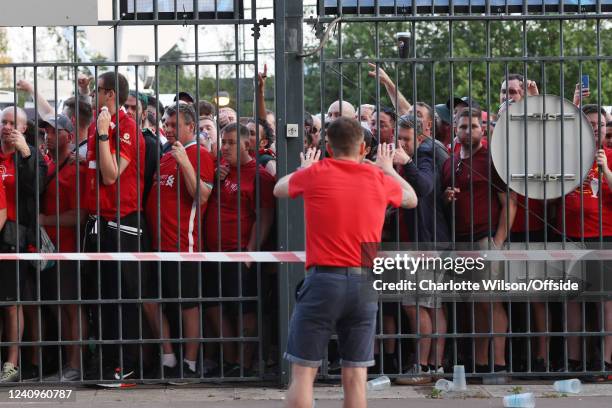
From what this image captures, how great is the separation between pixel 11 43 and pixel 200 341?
25.0 meters

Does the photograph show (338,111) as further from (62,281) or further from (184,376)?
(62,281)

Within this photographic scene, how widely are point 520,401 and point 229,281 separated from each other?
89.1 inches

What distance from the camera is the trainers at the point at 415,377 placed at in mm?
8805

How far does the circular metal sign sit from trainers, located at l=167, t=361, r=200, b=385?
2664mm

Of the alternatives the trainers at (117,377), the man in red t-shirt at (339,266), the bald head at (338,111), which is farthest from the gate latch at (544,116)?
the trainers at (117,377)

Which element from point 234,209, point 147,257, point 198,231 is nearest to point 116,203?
point 147,257

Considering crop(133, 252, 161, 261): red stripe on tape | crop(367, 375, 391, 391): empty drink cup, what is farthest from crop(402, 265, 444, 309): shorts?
crop(133, 252, 161, 261): red stripe on tape

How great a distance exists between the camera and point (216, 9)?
8.70m

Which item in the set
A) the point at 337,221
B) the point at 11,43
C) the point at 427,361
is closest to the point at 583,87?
the point at 427,361

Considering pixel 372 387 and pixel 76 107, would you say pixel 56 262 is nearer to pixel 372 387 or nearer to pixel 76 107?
pixel 76 107

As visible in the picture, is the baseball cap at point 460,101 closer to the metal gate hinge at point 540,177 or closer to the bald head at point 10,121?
the metal gate hinge at point 540,177

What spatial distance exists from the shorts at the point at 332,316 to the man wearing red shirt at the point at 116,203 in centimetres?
248

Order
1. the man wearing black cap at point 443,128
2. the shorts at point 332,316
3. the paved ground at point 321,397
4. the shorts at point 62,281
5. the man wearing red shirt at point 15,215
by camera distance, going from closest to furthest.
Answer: the shorts at point 332,316 → the paved ground at point 321,397 → the man wearing red shirt at point 15,215 → the shorts at point 62,281 → the man wearing black cap at point 443,128

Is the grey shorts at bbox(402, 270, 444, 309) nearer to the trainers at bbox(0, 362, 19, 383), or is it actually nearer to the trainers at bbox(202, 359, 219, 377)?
the trainers at bbox(202, 359, 219, 377)
